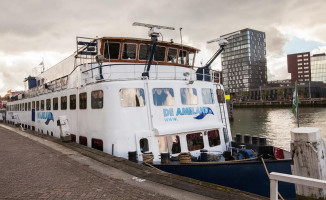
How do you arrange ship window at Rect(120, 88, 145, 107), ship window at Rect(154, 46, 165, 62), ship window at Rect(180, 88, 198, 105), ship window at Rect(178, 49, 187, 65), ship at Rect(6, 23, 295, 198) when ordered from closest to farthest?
ship at Rect(6, 23, 295, 198) < ship window at Rect(120, 88, 145, 107) < ship window at Rect(180, 88, 198, 105) < ship window at Rect(154, 46, 165, 62) < ship window at Rect(178, 49, 187, 65)

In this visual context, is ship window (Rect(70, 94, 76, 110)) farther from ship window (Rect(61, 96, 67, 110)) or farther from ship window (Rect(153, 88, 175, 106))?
ship window (Rect(153, 88, 175, 106))

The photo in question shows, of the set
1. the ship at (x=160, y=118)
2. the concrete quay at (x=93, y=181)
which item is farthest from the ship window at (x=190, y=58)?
the concrete quay at (x=93, y=181)

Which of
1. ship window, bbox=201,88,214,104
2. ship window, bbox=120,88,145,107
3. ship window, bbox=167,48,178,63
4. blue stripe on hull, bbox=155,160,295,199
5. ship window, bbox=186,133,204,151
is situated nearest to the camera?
blue stripe on hull, bbox=155,160,295,199

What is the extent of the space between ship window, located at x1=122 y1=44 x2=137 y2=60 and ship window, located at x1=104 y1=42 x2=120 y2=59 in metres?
0.34

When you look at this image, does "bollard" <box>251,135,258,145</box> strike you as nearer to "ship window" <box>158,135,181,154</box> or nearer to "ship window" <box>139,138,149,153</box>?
"ship window" <box>158,135,181,154</box>

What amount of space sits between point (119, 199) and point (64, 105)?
12549 mm

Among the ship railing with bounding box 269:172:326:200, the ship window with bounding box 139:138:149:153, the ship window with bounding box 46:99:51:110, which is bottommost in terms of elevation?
the ship window with bounding box 139:138:149:153

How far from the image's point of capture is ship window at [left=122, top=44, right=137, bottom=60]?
1464 cm

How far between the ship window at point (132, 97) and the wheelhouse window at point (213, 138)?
404 centimetres

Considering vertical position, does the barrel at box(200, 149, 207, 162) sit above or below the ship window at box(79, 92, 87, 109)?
below

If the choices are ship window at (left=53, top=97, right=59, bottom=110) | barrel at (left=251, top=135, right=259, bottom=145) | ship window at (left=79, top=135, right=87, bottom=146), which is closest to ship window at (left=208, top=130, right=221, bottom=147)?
barrel at (left=251, top=135, right=259, bottom=145)

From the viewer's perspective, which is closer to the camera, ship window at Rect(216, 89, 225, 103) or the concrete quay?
the concrete quay

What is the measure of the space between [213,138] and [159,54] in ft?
19.3

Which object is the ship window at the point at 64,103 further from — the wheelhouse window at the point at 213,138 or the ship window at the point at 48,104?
the wheelhouse window at the point at 213,138
